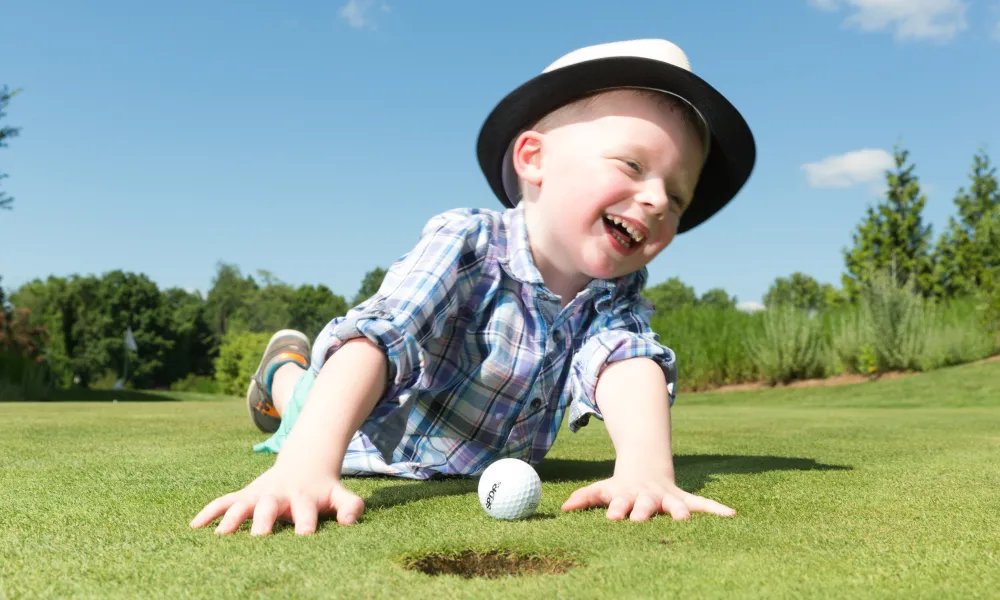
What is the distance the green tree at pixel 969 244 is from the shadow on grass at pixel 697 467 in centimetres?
2160

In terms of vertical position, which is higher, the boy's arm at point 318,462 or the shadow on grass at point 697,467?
the boy's arm at point 318,462

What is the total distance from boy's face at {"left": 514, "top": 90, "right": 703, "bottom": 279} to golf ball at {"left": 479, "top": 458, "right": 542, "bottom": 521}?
0.79m

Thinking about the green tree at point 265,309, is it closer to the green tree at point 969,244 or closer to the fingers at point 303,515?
the green tree at point 969,244

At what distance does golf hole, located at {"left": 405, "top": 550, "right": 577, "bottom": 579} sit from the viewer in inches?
52.8

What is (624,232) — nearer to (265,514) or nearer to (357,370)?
(357,370)

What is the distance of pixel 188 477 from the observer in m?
2.50

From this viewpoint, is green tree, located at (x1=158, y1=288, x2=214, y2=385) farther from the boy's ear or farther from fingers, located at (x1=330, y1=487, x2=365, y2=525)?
fingers, located at (x1=330, y1=487, x2=365, y2=525)

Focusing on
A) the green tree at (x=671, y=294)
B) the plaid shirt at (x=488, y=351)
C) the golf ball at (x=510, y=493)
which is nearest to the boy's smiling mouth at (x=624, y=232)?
the plaid shirt at (x=488, y=351)

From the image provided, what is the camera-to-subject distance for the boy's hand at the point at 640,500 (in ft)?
6.04

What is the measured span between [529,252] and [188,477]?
1.27 m

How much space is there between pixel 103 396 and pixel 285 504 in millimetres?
15792

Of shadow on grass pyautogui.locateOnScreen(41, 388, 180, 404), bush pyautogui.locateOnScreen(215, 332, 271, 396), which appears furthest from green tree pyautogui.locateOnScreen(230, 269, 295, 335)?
shadow on grass pyautogui.locateOnScreen(41, 388, 180, 404)

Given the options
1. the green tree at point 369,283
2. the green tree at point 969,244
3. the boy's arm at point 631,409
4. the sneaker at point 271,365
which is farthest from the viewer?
the green tree at point 369,283

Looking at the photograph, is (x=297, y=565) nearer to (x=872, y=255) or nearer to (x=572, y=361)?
(x=572, y=361)
